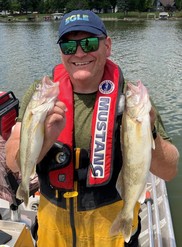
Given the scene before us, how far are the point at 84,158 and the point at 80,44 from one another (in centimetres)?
92

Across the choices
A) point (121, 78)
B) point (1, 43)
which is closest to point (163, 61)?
point (1, 43)

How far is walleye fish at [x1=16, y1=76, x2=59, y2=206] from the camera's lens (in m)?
2.22

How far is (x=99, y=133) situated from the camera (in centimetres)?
276

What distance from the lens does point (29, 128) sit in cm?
230

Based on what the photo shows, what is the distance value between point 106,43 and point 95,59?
0.22 m

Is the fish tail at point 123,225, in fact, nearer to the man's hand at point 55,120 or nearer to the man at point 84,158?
the man at point 84,158

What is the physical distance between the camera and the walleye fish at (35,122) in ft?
7.29

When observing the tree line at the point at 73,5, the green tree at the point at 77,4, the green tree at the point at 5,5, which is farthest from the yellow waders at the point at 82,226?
the green tree at the point at 5,5

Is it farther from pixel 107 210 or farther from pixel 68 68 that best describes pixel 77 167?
pixel 68 68

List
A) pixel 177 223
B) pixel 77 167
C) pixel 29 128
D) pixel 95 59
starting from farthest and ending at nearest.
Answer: pixel 177 223
pixel 77 167
pixel 95 59
pixel 29 128

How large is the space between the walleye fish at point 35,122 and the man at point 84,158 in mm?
269

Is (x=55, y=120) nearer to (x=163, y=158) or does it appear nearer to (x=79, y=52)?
(x=79, y=52)

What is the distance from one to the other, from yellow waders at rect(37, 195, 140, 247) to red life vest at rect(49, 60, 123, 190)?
0.74 feet

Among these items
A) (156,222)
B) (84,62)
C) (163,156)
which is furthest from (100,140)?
(156,222)
